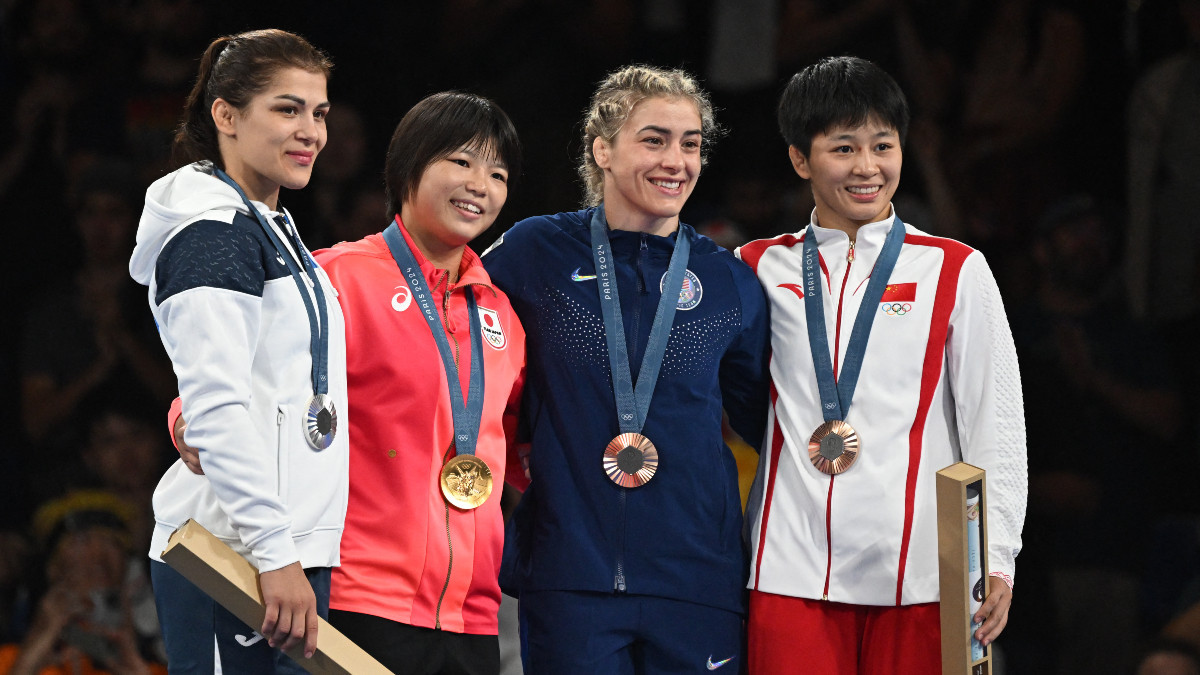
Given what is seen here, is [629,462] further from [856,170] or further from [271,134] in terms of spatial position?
[271,134]

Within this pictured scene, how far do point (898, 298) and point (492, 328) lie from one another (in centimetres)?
93

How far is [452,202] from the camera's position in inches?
107

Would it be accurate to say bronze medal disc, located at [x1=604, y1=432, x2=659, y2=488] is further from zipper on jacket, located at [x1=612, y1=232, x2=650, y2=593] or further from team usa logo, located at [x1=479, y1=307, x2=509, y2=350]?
team usa logo, located at [x1=479, y1=307, x2=509, y2=350]

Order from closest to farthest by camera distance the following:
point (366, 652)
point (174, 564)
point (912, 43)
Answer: point (174, 564) → point (366, 652) → point (912, 43)

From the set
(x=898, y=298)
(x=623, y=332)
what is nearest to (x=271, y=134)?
(x=623, y=332)

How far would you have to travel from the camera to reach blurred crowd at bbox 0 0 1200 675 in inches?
204

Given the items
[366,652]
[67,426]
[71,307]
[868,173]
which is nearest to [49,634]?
[67,426]

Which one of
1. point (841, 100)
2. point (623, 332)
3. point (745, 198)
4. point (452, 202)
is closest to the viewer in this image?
point (452, 202)

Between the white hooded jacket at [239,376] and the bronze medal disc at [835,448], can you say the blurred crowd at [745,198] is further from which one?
the white hooded jacket at [239,376]

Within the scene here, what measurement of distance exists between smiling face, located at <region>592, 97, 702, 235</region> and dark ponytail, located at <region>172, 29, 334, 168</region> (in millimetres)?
840

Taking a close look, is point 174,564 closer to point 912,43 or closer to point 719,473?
point 719,473

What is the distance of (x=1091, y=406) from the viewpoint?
536cm

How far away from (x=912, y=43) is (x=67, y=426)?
4.32 meters

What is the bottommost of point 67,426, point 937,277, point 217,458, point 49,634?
point 49,634
